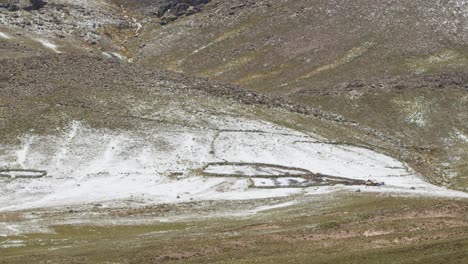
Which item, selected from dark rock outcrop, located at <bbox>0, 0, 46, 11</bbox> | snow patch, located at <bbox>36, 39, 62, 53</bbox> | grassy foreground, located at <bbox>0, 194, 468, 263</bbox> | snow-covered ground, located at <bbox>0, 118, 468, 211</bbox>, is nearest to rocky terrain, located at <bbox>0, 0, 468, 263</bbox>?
grassy foreground, located at <bbox>0, 194, 468, 263</bbox>

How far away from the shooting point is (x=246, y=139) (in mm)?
95312

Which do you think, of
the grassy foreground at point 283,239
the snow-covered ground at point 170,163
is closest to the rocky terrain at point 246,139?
the grassy foreground at point 283,239

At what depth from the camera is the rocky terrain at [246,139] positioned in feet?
157

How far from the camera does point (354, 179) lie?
8088 cm

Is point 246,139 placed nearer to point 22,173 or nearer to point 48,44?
point 22,173

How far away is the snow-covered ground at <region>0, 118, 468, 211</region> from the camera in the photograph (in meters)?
72.0

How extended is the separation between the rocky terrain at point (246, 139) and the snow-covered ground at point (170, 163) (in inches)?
14.2

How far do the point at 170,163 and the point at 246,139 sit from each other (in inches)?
626

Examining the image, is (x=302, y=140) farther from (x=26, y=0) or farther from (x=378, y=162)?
(x=26, y=0)

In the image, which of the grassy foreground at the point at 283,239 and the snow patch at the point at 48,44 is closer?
the grassy foreground at the point at 283,239

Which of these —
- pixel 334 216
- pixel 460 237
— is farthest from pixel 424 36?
pixel 460 237

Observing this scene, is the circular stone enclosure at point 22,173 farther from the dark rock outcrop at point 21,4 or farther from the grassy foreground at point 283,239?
the dark rock outcrop at point 21,4

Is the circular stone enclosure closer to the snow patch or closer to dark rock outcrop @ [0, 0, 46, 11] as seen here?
the snow patch

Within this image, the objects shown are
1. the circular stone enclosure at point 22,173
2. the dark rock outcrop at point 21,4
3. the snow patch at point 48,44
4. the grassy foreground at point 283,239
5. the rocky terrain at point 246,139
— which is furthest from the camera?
the dark rock outcrop at point 21,4
